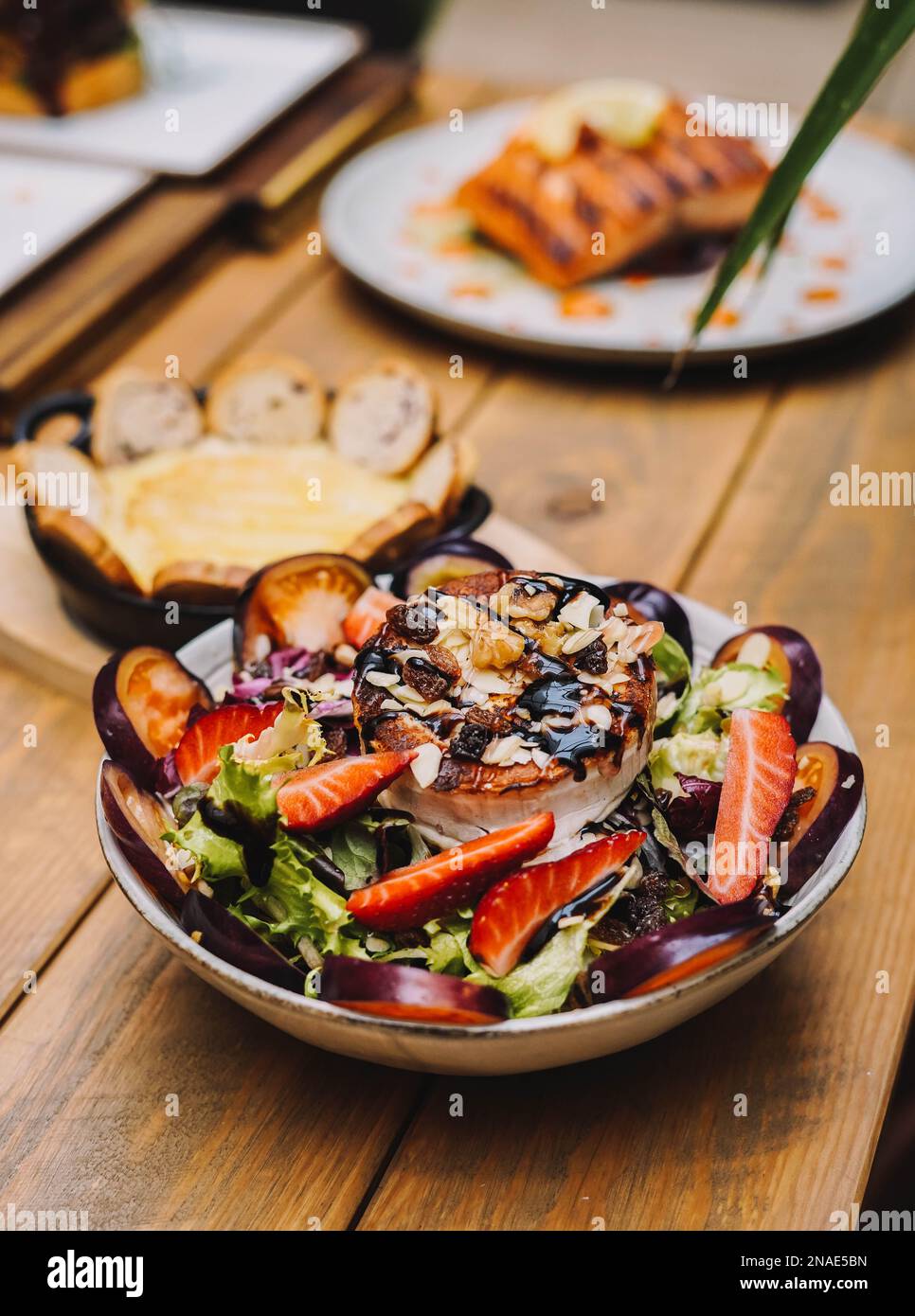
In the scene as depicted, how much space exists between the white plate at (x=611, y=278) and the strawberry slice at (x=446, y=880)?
3.81 feet

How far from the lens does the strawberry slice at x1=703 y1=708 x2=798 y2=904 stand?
3.16 ft

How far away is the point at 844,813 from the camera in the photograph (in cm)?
98

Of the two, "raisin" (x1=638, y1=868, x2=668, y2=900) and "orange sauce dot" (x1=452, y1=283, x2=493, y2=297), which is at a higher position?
"orange sauce dot" (x1=452, y1=283, x2=493, y2=297)

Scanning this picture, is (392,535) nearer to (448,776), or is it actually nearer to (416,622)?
(416,622)

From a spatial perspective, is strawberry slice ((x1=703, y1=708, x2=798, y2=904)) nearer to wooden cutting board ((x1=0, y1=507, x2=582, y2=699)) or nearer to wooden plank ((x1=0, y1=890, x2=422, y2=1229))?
wooden plank ((x1=0, y1=890, x2=422, y2=1229))

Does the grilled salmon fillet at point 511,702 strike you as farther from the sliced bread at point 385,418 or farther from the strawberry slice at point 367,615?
the sliced bread at point 385,418

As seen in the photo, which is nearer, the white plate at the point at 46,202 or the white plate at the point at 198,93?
the white plate at the point at 46,202

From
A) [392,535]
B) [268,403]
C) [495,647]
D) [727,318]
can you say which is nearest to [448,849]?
[495,647]

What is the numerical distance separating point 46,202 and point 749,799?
1.70 meters

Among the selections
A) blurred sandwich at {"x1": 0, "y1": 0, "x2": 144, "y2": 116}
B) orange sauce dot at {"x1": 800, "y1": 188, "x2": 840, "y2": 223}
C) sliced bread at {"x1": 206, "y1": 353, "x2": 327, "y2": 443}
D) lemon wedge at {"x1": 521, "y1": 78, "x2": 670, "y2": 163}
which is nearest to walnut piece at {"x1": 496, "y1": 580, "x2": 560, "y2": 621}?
sliced bread at {"x1": 206, "y1": 353, "x2": 327, "y2": 443}

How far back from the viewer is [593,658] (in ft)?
3.38

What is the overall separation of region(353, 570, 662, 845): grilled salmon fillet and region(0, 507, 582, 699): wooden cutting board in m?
0.42

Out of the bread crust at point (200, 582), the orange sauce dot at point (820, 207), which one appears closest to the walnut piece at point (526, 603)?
the bread crust at point (200, 582)

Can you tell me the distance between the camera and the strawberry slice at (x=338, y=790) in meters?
0.95
